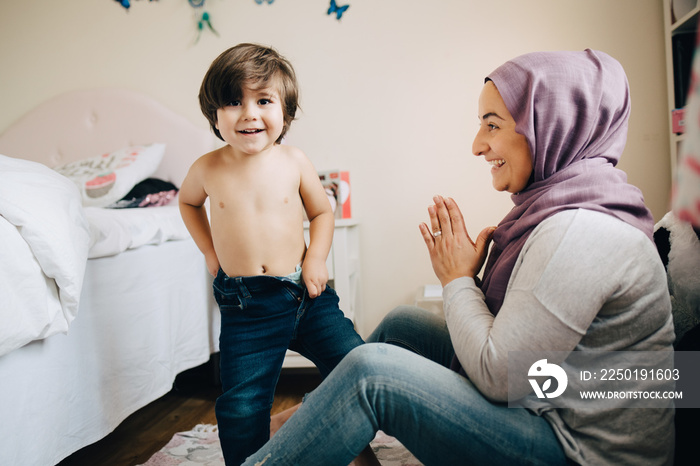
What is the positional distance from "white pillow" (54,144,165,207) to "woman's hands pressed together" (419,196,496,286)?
1.36 metres

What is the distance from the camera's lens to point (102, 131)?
2207 millimetres

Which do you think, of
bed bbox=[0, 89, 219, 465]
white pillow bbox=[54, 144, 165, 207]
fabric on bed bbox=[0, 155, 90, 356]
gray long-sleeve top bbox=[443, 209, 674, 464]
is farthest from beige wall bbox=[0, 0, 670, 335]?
gray long-sleeve top bbox=[443, 209, 674, 464]

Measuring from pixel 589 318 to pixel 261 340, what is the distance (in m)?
0.65

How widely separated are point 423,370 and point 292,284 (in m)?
0.43

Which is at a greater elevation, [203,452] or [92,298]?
[92,298]

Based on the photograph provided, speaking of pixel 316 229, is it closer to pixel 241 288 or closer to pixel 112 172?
pixel 241 288

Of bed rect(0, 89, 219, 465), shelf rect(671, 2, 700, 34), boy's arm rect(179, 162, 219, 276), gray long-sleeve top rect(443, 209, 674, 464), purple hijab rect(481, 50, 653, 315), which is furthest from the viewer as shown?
shelf rect(671, 2, 700, 34)

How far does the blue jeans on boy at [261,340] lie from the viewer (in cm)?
94

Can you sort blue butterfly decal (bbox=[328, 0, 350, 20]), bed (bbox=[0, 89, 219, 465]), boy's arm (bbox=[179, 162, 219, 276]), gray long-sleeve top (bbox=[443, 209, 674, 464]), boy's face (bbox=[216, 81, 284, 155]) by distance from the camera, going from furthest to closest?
1. blue butterfly decal (bbox=[328, 0, 350, 20])
2. boy's arm (bbox=[179, 162, 219, 276])
3. boy's face (bbox=[216, 81, 284, 155])
4. bed (bbox=[0, 89, 219, 465])
5. gray long-sleeve top (bbox=[443, 209, 674, 464])

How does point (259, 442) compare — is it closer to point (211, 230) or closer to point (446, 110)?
point (211, 230)

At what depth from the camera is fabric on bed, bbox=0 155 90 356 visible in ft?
2.75

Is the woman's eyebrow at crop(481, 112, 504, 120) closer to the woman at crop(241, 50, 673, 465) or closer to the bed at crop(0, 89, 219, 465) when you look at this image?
the woman at crop(241, 50, 673, 465)

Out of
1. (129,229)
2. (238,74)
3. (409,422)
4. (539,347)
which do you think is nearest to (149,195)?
(129,229)
